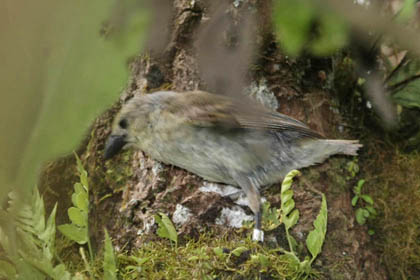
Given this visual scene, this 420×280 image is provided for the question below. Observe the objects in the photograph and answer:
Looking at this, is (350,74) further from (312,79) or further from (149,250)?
(149,250)

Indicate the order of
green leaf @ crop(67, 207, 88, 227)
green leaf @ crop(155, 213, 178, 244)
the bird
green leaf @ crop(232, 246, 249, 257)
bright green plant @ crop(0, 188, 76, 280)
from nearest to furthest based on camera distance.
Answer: bright green plant @ crop(0, 188, 76, 280)
green leaf @ crop(67, 207, 88, 227)
green leaf @ crop(232, 246, 249, 257)
green leaf @ crop(155, 213, 178, 244)
the bird

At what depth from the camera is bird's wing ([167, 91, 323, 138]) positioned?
2693mm

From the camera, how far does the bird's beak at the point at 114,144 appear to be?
2771mm

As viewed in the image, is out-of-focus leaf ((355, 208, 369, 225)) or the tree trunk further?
out-of-focus leaf ((355, 208, 369, 225))

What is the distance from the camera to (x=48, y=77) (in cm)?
27

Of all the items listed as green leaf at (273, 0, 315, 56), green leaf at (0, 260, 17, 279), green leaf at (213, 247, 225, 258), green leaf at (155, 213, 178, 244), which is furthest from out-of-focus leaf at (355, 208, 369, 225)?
green leaf at (273, 0, 315, 56)

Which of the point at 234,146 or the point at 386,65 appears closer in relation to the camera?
the point at 234,146

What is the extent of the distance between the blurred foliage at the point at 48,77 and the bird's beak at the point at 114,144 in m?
2.50

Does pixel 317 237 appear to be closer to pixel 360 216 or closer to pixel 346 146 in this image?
pixel 360 216

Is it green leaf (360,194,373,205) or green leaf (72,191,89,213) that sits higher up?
green leaf (72,191,89,213)

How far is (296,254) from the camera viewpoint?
2393 millimetres

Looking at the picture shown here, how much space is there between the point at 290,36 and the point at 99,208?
234cm

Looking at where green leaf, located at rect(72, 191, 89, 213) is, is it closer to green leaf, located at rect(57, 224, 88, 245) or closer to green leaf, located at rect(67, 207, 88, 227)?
green leaf, located at rect(67, 207, 88, 227)

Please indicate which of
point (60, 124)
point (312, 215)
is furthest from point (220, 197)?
point (60, 124)
